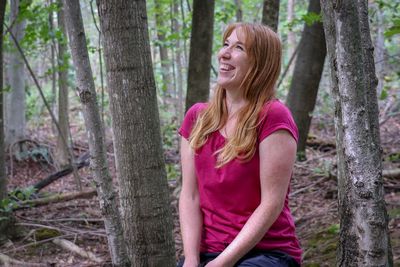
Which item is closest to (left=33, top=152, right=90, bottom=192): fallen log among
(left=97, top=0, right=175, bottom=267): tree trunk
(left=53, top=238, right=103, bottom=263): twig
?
(left=53, top=238, right=103, bottom=263): twig

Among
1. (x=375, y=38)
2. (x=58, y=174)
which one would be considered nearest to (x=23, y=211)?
(x=58, y=174)

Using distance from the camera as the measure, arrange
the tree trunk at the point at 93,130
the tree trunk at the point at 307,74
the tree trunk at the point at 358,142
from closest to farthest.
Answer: the tree trunk at the point at 358,142, the tree trunk at the point at 93,130, the tree trunk at the point at 307,74

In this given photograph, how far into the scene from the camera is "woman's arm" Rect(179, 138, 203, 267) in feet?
8.58

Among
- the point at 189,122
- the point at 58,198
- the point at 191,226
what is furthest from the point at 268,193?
the point at 58,198

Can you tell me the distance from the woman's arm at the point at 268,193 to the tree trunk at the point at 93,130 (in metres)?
1.36

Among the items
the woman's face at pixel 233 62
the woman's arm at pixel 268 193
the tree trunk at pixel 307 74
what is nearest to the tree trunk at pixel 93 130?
the woman's face at pixel 233 62

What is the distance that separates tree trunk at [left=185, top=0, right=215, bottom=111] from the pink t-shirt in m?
3.79

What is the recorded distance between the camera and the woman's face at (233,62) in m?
2.65

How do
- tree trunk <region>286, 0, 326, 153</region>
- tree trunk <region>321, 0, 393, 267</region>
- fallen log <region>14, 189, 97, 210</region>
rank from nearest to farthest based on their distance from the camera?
1. tree trunk <region>321, 0, 393, 267</region>
2. fallen log <region>14, 189, 97, 210</region>
3. tree trunk <region>286, 0, 326, 153</region>

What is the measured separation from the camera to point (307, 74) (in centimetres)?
769

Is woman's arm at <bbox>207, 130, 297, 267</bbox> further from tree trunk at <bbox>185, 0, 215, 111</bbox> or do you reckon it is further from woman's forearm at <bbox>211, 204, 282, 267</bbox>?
tree trunk at <bbox>185, 0, 215, 111</bbox>

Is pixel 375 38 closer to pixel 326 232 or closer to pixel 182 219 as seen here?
pixel 326 232

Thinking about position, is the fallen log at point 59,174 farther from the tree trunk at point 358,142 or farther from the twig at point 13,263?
the tree trunk at point 358,142

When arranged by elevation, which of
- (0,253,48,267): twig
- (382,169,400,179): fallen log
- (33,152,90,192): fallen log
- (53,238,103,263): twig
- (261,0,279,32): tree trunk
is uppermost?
(261,0,279,32): tree trunk
